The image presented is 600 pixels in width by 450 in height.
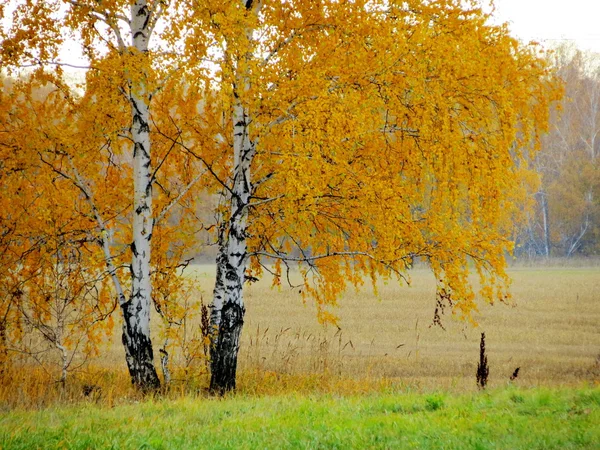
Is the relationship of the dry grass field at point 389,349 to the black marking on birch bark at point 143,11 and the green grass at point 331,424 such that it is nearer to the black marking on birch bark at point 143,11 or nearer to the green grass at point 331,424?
the green grass at point 331,424

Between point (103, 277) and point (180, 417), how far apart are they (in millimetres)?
3949

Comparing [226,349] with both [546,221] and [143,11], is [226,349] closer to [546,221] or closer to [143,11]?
[143,11]

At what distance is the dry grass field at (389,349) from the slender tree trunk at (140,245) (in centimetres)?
49

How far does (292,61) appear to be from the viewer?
33.7 feet

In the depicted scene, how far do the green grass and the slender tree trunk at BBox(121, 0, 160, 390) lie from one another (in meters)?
1.71

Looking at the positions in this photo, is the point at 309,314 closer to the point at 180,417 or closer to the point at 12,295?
the point at 12,295

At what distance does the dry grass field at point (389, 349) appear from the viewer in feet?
36.1

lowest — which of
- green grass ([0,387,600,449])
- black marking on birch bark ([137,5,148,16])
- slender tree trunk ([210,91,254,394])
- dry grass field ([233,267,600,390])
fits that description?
dry grass field ([233,267,600,390])

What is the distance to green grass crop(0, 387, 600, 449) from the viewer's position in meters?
5.89

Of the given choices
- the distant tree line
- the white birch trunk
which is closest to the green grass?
the white birch trunk

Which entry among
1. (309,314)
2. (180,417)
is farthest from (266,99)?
(309,314)

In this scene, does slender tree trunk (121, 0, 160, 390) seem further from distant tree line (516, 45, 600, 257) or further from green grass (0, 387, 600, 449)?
distant tree line (516, 45, 600, 257)

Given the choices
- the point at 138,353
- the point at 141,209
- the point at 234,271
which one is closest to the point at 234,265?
the point at 234,271

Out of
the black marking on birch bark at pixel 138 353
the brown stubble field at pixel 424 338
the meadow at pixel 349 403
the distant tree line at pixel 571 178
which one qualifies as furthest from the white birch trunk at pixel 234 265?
the distant tree line at pixel 571 178
